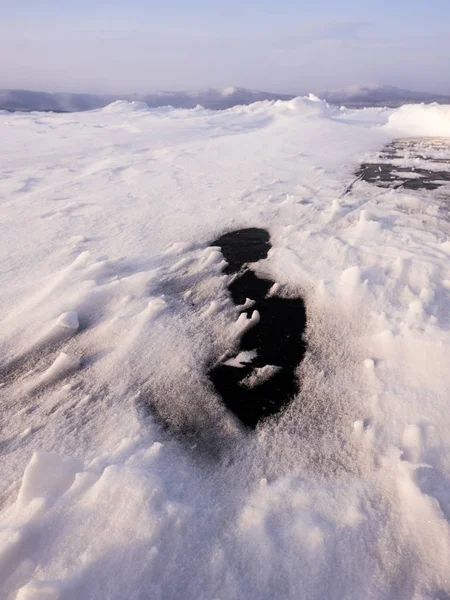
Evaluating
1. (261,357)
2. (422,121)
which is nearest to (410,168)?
(261,357)

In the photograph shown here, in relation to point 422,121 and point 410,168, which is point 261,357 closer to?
point 410,168

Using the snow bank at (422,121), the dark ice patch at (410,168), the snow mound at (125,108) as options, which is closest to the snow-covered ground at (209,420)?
the dark ice patch at (410,168)

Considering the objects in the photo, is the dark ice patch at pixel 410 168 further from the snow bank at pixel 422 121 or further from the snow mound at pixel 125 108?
the snow mound at pixel 125 108

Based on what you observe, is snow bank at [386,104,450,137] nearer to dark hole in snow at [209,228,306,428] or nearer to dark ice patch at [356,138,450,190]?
dark ice patch at [356,138,450,190]

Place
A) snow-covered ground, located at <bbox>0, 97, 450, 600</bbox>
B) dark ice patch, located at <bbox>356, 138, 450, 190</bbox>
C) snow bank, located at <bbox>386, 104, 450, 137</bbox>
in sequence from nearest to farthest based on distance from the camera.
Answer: snow-covered ground, located at <bbox>0, 97, 450, 600</bbox>, dark ice patch, located at <bbox>356, 138, 450, 190</bbox>, snow bank, located at <bbox>386, 104, 450, 137</bbox>

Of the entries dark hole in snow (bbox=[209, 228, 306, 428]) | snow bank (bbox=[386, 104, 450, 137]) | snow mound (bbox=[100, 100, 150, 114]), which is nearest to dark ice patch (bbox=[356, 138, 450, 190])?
snow bank (bbox=[386, 104, 450, 137])
